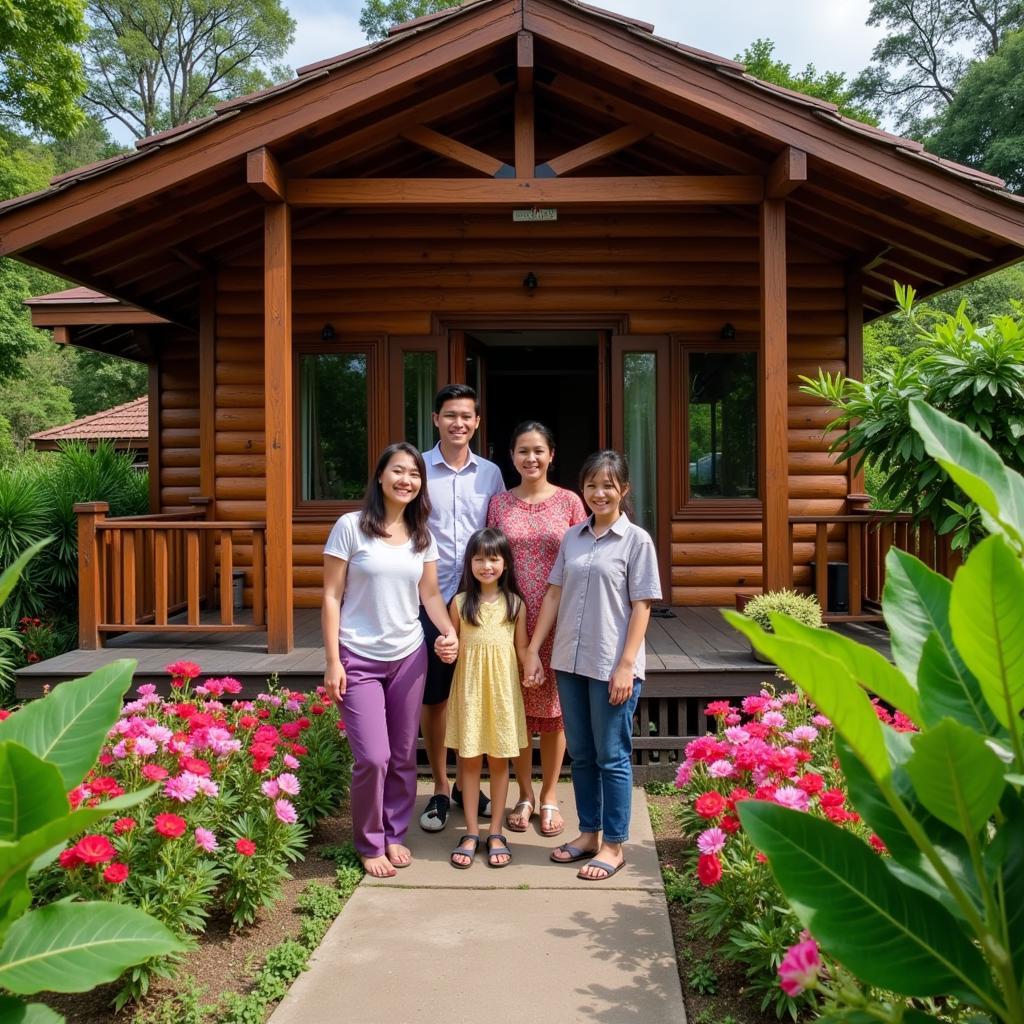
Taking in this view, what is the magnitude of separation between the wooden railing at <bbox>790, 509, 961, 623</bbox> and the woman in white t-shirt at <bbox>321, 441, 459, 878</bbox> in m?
2.52

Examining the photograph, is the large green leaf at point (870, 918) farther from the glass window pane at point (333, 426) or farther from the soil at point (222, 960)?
the glass window pane at point (333, 426)

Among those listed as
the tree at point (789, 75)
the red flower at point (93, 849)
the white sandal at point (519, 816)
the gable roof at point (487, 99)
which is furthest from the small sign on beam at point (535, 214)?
the tree at point (789, 75)

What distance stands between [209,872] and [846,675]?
2.47 metres

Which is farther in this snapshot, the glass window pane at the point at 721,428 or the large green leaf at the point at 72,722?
the glass window pane at the point at 721,428

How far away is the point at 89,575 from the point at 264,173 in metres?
2.52

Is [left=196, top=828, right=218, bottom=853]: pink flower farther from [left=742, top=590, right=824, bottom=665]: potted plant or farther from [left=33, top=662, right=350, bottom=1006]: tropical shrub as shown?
[left=742, top=590, right=824, bottom=665]: potted plant

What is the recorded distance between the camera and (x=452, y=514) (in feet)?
12.5

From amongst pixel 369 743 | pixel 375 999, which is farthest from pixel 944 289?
pixel 375 999

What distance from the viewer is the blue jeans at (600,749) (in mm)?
3344

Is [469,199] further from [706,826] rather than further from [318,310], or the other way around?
[706,826]

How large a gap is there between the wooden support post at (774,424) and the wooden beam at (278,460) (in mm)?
2665

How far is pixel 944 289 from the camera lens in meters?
6.57

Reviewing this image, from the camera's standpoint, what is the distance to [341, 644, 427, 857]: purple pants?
11.1ft

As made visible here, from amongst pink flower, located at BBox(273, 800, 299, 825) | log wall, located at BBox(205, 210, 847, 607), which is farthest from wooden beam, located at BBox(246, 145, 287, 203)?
pink flower, located at BBox(273, 800, 299, 825)
